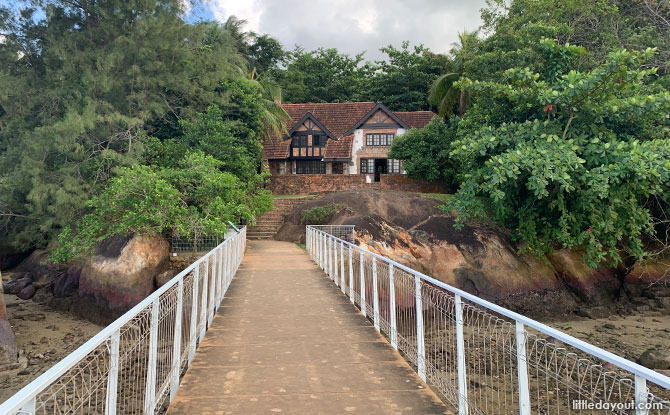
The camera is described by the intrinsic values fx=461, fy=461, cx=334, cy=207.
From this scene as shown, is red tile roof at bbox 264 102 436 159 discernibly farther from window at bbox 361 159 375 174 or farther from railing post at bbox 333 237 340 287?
railing post at bbox 333 237 340 287

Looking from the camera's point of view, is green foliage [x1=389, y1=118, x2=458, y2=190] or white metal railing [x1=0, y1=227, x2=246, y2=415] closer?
white metal railing [x1=0, y1=227, x2=246, y2=415]

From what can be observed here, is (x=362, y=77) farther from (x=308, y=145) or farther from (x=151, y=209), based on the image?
(x=151, y=209)

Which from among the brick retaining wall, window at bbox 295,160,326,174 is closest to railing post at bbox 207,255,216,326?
the brick retaining wall

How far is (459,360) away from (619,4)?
2049 cm

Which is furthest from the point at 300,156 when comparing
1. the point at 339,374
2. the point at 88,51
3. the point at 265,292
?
the point at 339,374

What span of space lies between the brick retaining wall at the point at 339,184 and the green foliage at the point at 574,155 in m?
14.7

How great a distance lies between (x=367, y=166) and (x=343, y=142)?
2933 millimetres

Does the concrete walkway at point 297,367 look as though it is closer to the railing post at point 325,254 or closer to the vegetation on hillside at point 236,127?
the railing post at point 325,254

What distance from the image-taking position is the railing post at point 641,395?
2.32m

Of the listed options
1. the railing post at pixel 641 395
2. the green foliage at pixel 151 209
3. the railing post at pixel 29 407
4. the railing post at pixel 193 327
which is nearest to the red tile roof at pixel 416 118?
the green foliage at pixel 151 209

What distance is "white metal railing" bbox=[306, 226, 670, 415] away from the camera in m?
2.67

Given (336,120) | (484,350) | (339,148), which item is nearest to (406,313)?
(484,350)

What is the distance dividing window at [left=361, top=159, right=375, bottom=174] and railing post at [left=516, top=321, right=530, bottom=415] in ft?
119

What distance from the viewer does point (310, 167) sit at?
41.2 m
